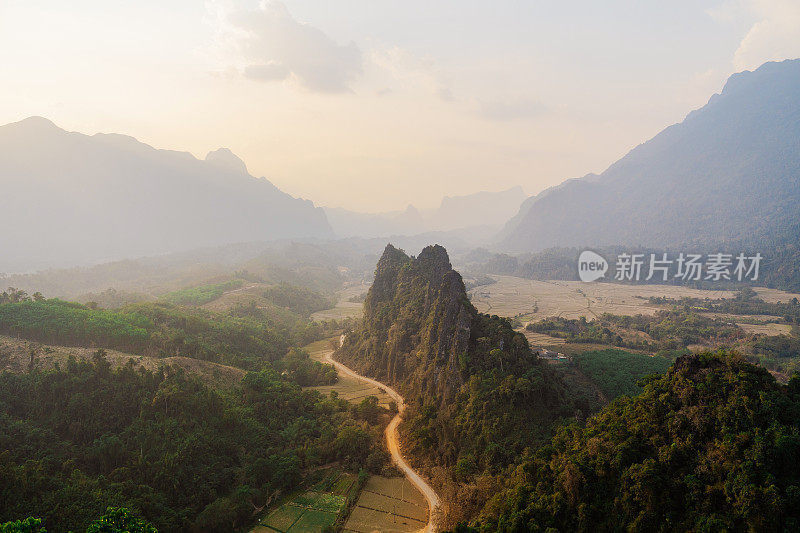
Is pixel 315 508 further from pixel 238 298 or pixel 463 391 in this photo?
pixel 238 298

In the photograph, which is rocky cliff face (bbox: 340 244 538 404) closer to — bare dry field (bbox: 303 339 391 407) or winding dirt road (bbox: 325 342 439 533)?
winding dirt road (bbox: 325 342 439 533)

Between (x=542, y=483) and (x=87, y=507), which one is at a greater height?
(x=542, y=483)

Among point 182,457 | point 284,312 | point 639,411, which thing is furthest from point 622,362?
point 284,312

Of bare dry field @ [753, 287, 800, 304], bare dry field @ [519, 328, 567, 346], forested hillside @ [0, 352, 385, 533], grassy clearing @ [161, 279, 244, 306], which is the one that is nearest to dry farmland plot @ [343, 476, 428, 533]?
forested hillside @ [0, 352, 385, 533]

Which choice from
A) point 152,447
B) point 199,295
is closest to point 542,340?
point 152,447

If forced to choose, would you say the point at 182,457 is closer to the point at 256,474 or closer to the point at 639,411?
the point at 256,474

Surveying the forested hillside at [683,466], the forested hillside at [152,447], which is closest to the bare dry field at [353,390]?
the forested hillside at [152,447]
